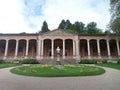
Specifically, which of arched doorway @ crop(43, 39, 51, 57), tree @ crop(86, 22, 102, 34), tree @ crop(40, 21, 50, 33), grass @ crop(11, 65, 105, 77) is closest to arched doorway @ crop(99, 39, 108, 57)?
arched doorway @ crop(43, 39, 51, 57)

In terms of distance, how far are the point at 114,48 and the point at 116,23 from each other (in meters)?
19.7

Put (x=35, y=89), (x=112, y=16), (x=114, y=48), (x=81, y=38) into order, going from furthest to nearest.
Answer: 1. (x=114, y=48)
2. (x=81, y=38)
3. (x=112, y=16)
4. (x=35, y=89)

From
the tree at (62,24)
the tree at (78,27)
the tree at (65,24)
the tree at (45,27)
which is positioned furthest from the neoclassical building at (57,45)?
the tree at (62,24)

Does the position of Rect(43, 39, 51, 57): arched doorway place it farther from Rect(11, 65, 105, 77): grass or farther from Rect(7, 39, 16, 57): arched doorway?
Rect(11, 65, 105, 77): grass

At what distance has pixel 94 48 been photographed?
44.7m

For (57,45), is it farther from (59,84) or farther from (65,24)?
(59,84)

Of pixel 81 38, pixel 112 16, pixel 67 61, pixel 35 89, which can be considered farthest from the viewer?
pixel 81 38

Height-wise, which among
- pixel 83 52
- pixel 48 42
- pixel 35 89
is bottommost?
pixel 35 89

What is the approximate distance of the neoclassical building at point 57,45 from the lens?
40.5m

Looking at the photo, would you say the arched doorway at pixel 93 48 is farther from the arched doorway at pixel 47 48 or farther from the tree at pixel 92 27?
the tree at pixel 92 27

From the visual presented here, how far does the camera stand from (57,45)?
4428cm

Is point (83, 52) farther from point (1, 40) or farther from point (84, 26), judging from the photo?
point (84, 26)

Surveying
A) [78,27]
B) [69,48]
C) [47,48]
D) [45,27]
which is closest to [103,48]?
[69,48]

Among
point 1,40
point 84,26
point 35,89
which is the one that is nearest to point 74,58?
point 1,40
